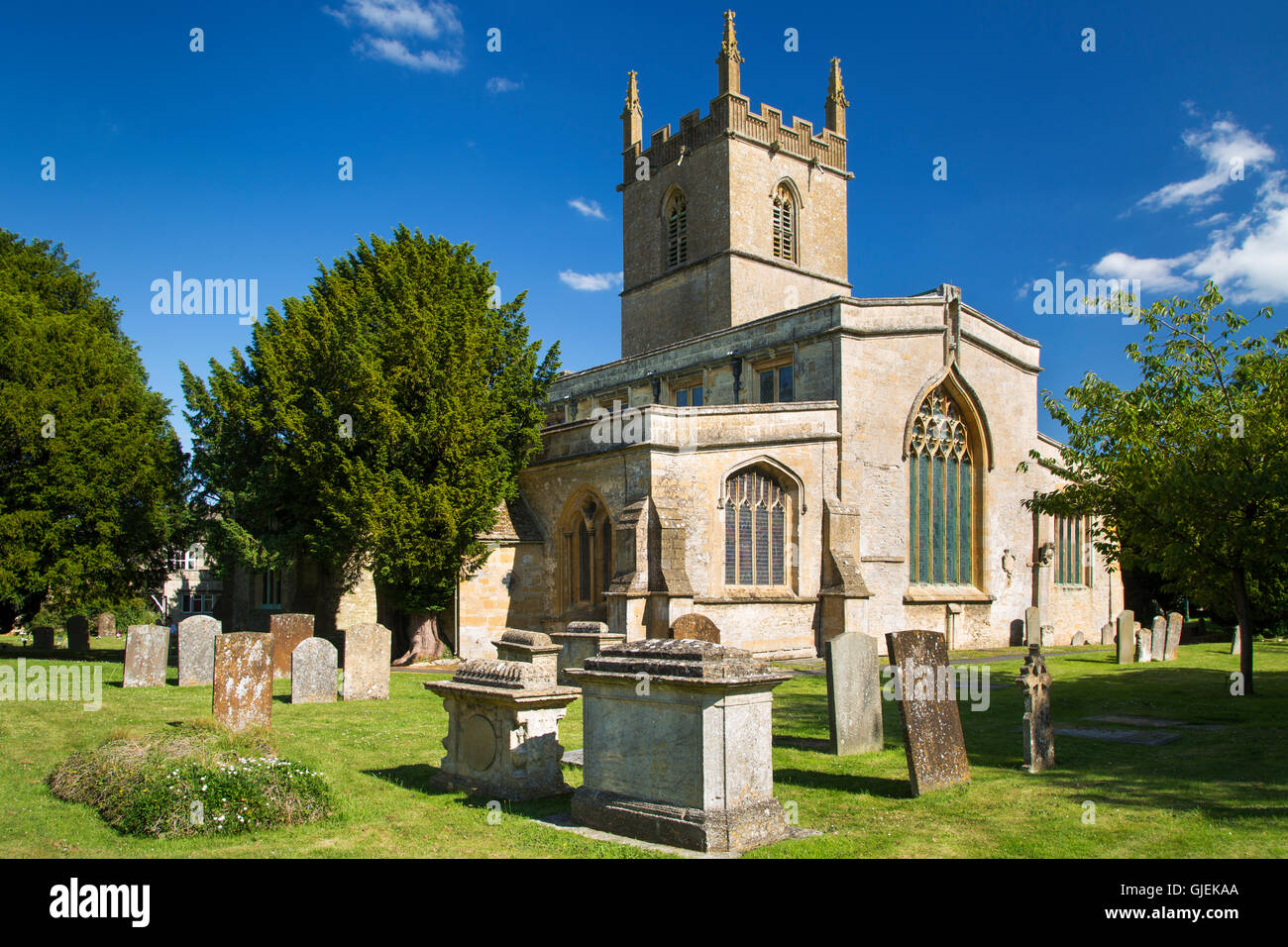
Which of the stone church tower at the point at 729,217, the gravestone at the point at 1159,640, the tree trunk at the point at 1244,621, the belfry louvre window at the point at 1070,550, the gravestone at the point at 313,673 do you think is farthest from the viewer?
the stone church tower at the point at 729,217

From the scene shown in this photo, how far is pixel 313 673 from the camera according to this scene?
49.9ft

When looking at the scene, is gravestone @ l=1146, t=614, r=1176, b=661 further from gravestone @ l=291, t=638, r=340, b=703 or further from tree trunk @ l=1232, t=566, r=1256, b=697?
gravestone @ l=291, t=638, r=340, b=703

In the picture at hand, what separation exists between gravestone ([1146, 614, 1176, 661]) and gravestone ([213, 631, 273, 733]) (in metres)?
22.5

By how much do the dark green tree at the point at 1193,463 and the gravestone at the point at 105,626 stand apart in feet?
125

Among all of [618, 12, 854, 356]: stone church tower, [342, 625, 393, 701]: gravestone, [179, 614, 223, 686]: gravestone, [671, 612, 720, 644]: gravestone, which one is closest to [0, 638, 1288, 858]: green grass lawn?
[342, 625, 393, 701]: gravestone

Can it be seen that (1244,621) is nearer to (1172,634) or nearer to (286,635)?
(1172,634)

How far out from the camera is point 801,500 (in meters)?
23.7

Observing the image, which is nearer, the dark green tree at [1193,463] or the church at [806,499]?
the dark green tree at [1193,463]

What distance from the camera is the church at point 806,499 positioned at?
22469 mm

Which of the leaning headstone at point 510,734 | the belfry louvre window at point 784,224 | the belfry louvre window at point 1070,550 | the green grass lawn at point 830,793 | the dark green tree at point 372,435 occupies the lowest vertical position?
the green grass lawn at point 830,793

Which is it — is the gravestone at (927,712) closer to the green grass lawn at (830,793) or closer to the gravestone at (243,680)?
the green grass lawn at (830,793)

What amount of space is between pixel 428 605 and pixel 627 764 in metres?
17.3

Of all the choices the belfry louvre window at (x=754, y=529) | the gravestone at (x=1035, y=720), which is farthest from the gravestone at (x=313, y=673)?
the gravestone at (x=1035, y=720)
